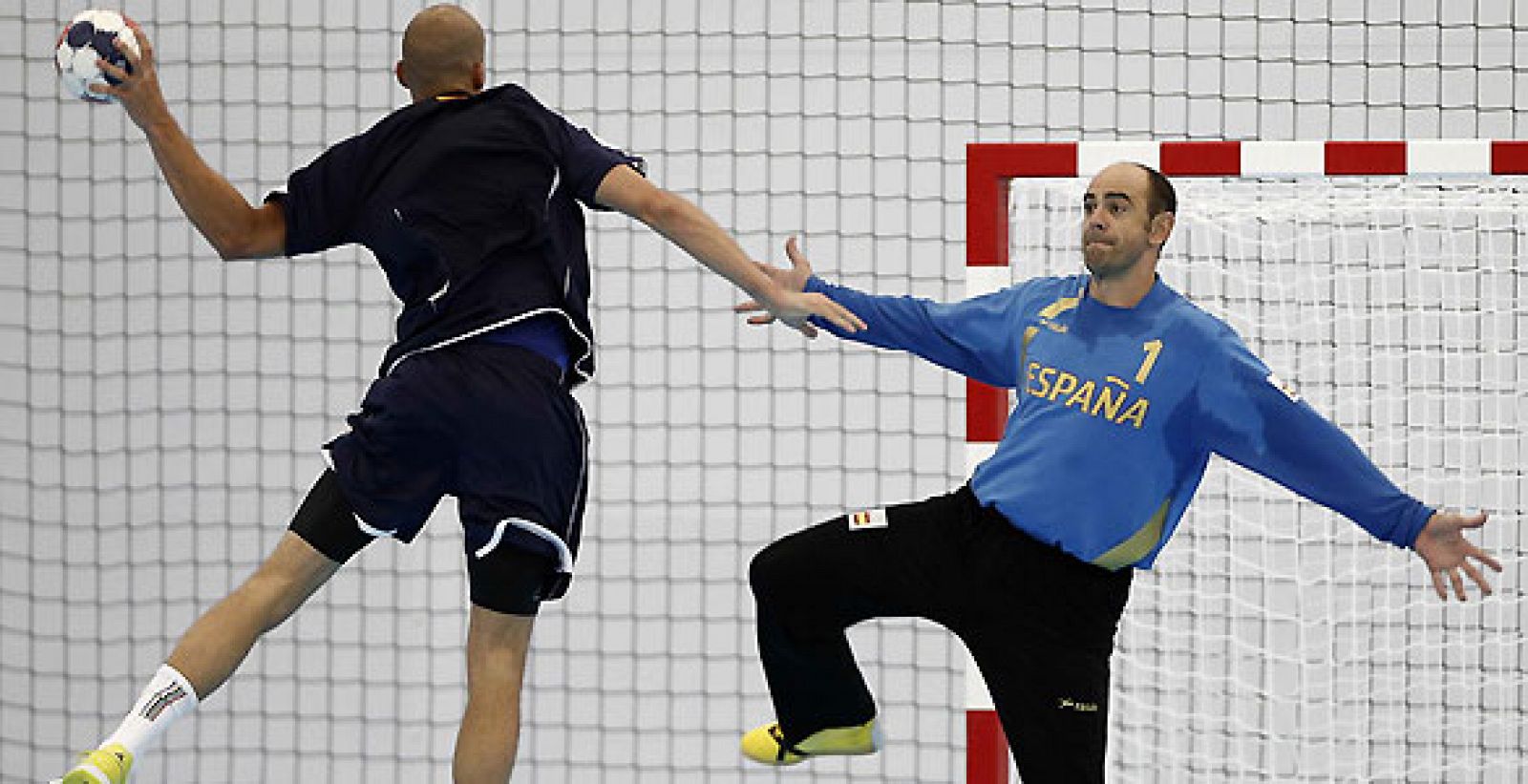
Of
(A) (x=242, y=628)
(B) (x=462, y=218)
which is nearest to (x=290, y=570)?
(A) (x=242, y=628)

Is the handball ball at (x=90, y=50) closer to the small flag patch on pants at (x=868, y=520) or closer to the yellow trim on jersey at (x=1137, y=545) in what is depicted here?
the small flag patch on pants at (x=868, y=520)

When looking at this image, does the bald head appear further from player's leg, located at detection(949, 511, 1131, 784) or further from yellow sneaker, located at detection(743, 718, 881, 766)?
yellow sneaker, located at detection(743, 718, 881, 766)

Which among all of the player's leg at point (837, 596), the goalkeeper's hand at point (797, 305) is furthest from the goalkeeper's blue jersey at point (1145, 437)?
the goalkeeper's hand at point (797, 305)

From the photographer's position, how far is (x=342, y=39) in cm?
970

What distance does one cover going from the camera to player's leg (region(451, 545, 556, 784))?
14.9ft

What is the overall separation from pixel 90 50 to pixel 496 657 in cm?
154

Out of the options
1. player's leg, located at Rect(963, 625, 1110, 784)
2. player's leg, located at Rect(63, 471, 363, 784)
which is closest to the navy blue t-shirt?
player's leg, located at Rect(63, 471, 363, 784)

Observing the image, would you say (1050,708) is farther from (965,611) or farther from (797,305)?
(797,305)

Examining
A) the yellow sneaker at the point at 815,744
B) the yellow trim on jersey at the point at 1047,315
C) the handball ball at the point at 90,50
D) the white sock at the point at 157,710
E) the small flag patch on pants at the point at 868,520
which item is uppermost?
the handball ball at the point at 90,50

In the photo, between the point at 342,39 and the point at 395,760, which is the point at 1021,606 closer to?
the point at 395,760

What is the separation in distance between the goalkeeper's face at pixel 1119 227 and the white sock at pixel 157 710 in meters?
2.30

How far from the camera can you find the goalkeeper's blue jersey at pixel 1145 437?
16.1 ft

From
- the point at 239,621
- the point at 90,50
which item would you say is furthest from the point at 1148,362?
the point at 90,50

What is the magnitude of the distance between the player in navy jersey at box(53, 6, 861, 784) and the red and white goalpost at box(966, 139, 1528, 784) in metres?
1.44
